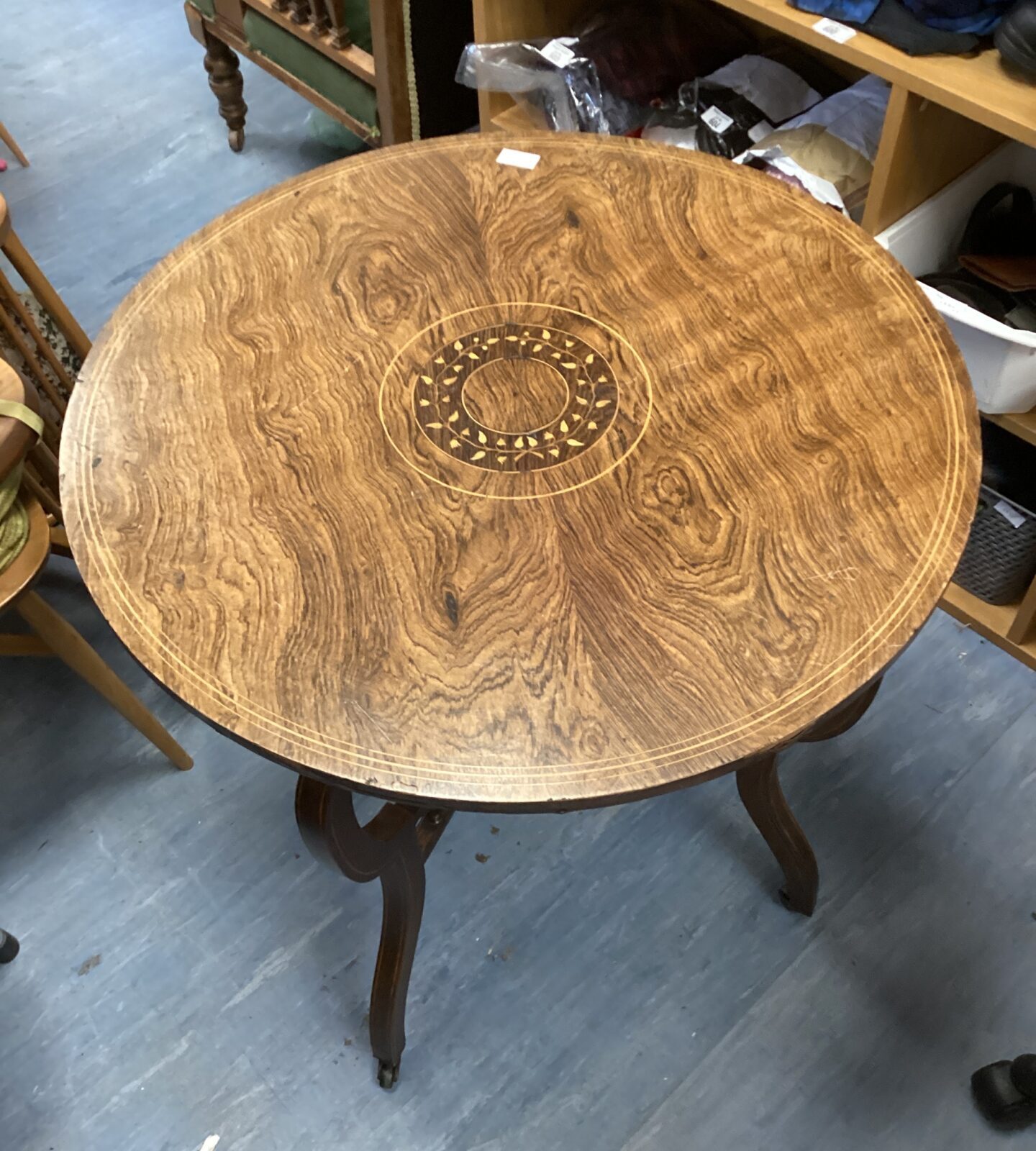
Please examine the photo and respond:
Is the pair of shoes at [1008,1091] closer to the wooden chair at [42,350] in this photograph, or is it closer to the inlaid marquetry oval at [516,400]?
the inlaid marquetry oval at [516,400]

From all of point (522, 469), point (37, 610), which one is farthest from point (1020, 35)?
point (37, 610)

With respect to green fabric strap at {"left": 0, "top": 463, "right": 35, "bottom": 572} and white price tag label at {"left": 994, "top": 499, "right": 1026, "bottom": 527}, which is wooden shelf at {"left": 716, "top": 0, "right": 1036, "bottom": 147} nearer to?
white price tag label at {"left": 994, "top": 499, "right": 1026, "bottom": 527}

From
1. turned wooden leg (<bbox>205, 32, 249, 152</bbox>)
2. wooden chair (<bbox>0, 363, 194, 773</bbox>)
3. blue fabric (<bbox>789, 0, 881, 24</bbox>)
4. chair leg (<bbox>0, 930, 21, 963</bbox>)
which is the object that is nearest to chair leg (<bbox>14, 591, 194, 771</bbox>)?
wooden chair (<bbox>0, 363, 194, 773</bbox>)

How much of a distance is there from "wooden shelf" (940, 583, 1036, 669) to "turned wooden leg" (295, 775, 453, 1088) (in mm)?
922

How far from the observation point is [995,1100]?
1.18m

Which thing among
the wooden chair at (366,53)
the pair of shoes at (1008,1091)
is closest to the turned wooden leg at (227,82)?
the wooden chair at (366,53)

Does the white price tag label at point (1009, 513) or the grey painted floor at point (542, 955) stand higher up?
the white price tag label at point (1009, 513)

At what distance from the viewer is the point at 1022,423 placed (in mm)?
1359

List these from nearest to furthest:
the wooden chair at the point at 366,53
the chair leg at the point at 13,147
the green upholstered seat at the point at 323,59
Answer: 1. the wooden chair at the point at 366,53
2. the green upholstered seat at the point at 323,59
3. the chair leg at the point at 13,147

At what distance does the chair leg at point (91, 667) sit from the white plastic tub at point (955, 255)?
3.68 ft

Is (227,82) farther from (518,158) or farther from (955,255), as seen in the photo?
(955,255)

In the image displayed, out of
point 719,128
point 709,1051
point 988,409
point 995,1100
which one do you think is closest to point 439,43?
point 719,128

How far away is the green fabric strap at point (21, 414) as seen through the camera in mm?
1172

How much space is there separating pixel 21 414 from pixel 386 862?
666 millimetres
